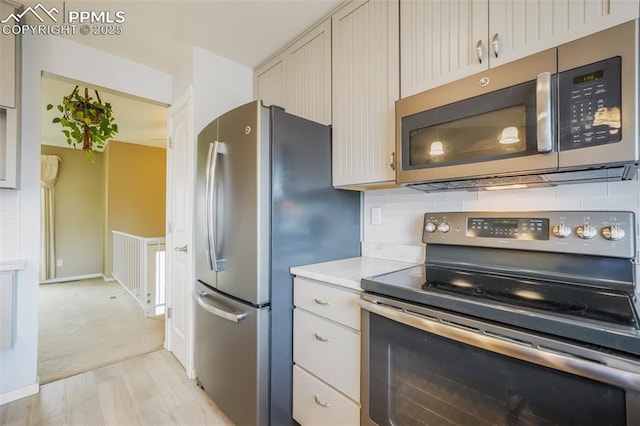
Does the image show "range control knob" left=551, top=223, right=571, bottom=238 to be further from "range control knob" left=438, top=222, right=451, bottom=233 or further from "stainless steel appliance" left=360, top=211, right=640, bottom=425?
"range control knob" left=438, top=222, right=451, bottom=233

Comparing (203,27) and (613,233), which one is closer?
(613,233)

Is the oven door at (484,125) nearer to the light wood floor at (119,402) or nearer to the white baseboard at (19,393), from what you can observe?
the light wood floor at (119,402)

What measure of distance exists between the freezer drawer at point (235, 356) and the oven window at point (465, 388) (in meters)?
0.55

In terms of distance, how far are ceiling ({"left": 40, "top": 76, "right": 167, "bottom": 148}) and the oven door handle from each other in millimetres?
2677

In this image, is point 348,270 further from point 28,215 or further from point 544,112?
point 28,215

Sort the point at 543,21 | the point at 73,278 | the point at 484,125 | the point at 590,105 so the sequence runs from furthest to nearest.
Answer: the point at 73,278 < the point at 484,125 < the point at 543,21 < the point at 590,105

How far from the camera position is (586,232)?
1081 millimetres

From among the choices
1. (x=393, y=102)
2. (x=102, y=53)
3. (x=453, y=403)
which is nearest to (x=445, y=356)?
(x=453, y=403)

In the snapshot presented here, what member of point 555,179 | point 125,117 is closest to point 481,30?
point 555,179

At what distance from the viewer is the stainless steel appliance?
69 centimetres

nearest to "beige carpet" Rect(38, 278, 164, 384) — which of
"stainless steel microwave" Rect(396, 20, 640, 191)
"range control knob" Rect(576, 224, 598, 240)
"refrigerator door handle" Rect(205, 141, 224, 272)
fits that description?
"refrigerator door handle" Rect(205, 141, 224, 272)

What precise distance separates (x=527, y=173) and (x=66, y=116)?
3.08 metres

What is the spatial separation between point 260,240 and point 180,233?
3.98ft

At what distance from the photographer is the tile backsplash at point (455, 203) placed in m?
1.11
